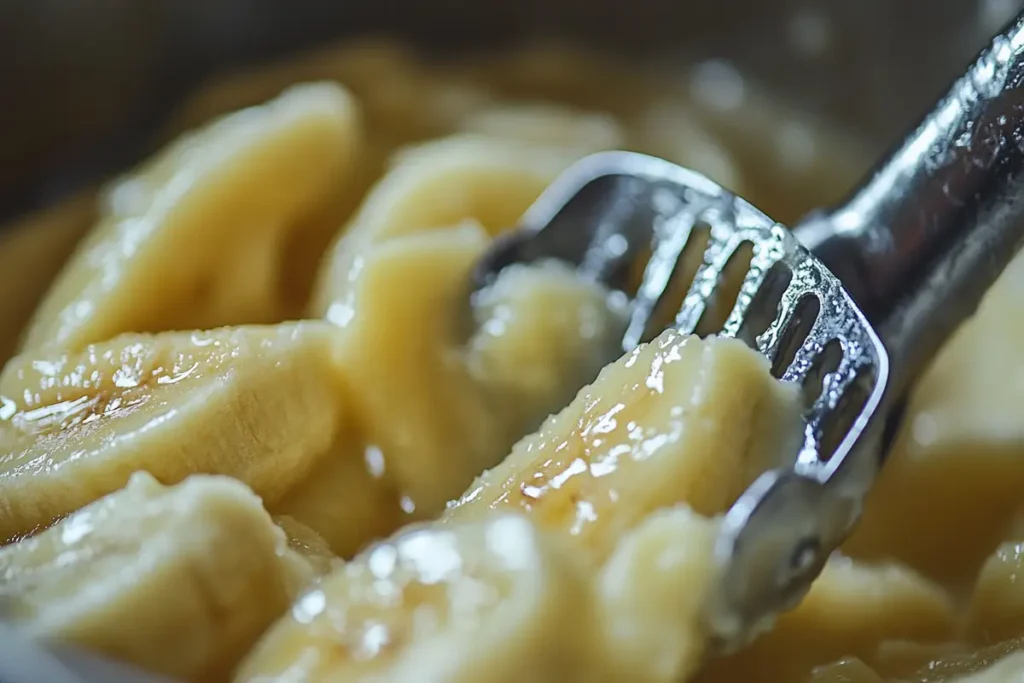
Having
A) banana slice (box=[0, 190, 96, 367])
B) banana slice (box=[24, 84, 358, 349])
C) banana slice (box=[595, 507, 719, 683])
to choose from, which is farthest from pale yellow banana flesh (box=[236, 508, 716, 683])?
banana slice (box=[0, 190, 96, 367])

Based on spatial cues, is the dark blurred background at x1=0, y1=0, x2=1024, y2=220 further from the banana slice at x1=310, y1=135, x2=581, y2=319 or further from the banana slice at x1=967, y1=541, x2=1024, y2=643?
the banana slice at x1=967, y1=541, x2=1024, y2=643

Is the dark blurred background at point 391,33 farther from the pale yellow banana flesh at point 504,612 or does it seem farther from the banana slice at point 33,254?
the pale yellow banana flesh at point 504,612

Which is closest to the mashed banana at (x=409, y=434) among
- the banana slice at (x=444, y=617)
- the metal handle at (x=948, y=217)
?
the banana slice at (x=444, y=617)

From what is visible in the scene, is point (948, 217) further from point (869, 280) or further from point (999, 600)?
point (999, 600)

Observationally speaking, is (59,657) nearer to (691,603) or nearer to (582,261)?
(691,603)

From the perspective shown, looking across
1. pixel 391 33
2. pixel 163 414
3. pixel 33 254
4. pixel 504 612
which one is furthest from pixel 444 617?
pixel 391 33

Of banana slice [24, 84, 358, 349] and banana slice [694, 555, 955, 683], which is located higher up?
banana slice [24, 84, 358, 349]
